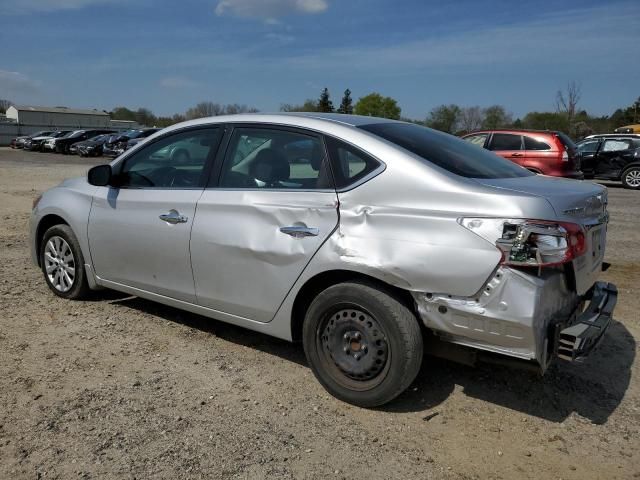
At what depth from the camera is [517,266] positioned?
279cm

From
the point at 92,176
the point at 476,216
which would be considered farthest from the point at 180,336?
the point at 476,216

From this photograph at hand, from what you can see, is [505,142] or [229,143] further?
[505,142]

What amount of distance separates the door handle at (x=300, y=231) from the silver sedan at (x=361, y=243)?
0.01 metres

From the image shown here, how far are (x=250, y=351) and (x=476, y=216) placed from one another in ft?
6.70

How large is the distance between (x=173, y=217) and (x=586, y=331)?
2.71 metres

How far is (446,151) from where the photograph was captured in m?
3.61

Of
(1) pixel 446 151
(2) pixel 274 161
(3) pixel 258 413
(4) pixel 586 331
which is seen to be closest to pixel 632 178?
(1) pixel 446 151

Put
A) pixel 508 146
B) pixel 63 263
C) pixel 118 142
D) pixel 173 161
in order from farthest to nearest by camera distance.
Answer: pixel 118 142
pixel 508 146
pixel 63 263
pixel 173 161

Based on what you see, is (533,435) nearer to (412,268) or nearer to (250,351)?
(412,268)

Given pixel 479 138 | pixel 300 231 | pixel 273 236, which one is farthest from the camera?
pixel 479 138

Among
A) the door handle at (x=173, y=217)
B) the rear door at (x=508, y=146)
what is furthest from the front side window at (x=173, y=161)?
the rear door at (x=508, y=146)

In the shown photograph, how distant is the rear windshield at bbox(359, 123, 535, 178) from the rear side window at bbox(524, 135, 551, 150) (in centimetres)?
1058

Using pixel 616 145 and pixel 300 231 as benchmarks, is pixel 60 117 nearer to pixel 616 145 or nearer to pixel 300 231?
pixel 616 145

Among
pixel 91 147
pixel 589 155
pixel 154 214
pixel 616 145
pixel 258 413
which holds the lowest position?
pixel 91 147
